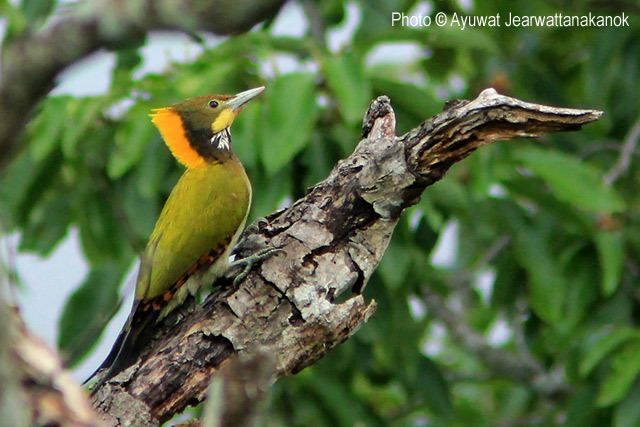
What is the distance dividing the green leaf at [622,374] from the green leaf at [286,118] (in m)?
1.73

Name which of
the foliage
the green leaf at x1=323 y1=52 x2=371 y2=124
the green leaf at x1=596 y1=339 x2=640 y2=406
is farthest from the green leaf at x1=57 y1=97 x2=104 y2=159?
the green leaf at x1=596 y1=339 x2=640 y2=406

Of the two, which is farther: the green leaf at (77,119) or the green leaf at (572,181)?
the green leaf at (572,181)

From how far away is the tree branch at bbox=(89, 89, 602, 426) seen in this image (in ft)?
12.1

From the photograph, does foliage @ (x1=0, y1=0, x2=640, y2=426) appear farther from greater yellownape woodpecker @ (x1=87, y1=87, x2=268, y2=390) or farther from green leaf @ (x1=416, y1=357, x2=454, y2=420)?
greater yellownape woodpecker @ (x1=87, y1=87, x2=268, y2=390)

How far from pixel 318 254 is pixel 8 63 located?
2017 millimetres

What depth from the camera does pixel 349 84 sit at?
545 centimetres

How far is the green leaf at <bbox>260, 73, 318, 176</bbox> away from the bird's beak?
0.16 feet

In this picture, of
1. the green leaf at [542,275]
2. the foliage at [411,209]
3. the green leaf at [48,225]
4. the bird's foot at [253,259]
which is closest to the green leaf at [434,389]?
the foliage at [411,209]

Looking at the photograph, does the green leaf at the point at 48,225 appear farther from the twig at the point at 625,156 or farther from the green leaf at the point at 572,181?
the twig at the point at 625,156

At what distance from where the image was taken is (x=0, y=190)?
241 inches

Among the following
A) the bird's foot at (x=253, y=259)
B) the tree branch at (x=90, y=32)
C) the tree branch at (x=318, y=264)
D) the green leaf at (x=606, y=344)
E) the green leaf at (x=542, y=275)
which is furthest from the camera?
the green leaf at (x=542, y=275)

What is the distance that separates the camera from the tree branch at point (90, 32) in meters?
1.99

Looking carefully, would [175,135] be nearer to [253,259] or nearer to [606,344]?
[253,259]

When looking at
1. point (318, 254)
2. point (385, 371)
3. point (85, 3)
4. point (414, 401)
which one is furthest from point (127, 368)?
point (414, 401)
